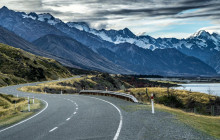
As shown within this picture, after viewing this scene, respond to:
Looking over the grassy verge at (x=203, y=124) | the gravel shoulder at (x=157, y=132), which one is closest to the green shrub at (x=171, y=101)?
the grassy verge at (x=203, y=124)

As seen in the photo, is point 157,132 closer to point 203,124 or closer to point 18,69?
point 203,124

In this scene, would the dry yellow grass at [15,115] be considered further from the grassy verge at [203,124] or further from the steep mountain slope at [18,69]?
the steep mountain slope at [18,69]

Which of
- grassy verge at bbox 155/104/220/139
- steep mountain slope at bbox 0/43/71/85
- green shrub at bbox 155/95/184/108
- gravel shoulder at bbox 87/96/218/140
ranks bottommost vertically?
green shrub at bbox 155/95/184/108

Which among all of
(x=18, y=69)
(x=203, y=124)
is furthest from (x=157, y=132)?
(x=18, y=69)

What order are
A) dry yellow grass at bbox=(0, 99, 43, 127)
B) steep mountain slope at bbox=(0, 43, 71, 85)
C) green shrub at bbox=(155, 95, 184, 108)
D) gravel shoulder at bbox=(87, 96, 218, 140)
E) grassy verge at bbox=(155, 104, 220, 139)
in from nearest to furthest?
gravel shoulder at bbox=(87, 96, 218, 140) → grassy verge at bbox=(155, 104, 220, 139) → dry yellow grass at bbox=(0, 99, 43, 127) → green shrub at bbox=(155, 95, 184, 108) → steep mountain slope at bbox=(0, 43, 71, 85)

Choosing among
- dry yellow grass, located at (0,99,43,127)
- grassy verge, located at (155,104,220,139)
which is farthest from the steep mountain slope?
grassy verge, located at (155,104,220,139)

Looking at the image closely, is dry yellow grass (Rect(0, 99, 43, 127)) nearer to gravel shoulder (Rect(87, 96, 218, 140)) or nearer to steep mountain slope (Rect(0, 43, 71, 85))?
gravel shoulder (Rect(87, 96, 218, 140))

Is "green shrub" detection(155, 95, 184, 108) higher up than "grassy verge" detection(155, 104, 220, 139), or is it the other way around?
"grassy verge" detection(155, 104, 220, 139)

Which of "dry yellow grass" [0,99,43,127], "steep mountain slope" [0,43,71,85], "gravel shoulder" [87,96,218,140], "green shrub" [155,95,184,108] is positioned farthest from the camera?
"steep mountain slope" [0,43,71,85]

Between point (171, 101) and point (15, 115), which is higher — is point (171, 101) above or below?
below

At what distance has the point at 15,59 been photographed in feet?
452

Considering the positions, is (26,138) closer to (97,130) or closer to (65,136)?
(65,136)

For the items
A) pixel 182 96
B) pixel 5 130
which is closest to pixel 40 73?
pixel 182 96

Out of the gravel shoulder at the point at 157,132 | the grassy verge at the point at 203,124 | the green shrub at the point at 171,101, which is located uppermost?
the gravel shoulder at the point at 157,132
